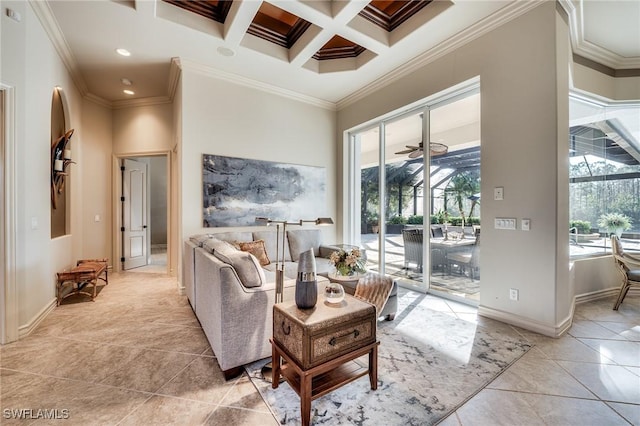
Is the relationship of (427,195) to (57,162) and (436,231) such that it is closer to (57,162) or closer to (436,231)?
(436,231)

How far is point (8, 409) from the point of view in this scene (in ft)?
5.34

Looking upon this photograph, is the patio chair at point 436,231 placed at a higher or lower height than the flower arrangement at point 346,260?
higher

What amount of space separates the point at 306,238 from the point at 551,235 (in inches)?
122

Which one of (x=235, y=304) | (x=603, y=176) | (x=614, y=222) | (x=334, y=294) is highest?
(x=603, y=176)

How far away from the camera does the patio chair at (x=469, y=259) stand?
11.3 feet

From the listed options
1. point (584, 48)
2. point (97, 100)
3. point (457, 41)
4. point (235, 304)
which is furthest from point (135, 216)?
point (584, 48)

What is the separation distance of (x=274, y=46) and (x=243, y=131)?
1305 millimetres

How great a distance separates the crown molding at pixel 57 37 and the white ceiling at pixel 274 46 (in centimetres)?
1

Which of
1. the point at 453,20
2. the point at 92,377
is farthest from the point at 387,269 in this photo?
the point at 92,377

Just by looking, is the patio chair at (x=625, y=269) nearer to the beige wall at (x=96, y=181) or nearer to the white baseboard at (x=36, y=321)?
the white baseboard at (x=36, y=321)

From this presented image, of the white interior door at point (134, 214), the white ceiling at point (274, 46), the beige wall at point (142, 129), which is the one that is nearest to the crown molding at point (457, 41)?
the white ceiling at point (274, 46)

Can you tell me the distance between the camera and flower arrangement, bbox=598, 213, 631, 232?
3.77 meters

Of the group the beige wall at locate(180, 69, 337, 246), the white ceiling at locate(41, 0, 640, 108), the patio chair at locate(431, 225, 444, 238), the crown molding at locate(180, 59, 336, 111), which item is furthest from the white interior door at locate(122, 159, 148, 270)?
the patio chair at locate(431, 225, 444, 238)

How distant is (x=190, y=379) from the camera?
1.93 metres
